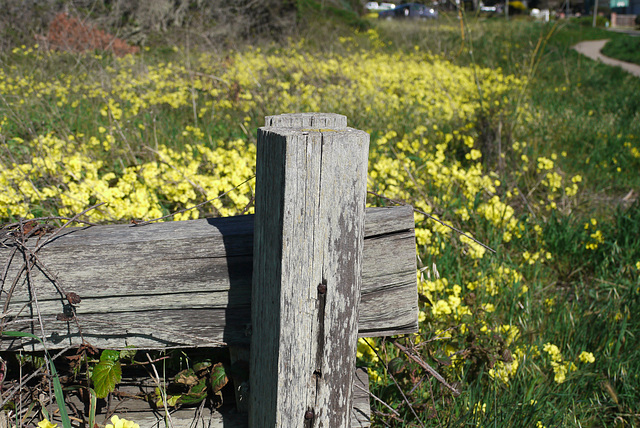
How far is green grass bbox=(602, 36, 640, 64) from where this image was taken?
14430 millimetres

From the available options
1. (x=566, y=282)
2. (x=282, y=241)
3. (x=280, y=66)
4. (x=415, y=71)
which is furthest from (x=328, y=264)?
(x=415, y=71)

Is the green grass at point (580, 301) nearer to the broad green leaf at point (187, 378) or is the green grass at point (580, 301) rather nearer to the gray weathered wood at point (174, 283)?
the gray weathered wood at point (174, 283)

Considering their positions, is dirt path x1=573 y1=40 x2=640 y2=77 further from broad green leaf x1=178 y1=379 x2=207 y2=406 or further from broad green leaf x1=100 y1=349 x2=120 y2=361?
broad green leaf x1=100 y1=349 x2=120 y2=361

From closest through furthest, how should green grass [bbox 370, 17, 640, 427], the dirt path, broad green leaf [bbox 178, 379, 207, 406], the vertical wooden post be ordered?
the vertical wooden post < broad green leaf [bbox 178, 379, 207, 406] < green grass [bbox 370, 17, 640, 427] < the dirt path

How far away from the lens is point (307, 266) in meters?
1.12

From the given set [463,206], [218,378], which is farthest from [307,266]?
[463,206]

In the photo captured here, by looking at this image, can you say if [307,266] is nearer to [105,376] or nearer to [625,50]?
[105,376]

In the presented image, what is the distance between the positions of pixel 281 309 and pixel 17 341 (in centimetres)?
77

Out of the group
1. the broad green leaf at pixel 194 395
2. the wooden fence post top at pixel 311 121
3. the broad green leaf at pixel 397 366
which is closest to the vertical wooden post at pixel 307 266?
the wooden fence post top at pixel 311 121

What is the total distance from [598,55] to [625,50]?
0.76 m

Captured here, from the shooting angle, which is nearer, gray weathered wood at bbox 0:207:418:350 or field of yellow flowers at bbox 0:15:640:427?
gray weathered wood at bbox 0:207:418:350

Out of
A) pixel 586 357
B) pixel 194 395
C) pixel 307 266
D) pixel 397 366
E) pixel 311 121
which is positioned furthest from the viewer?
pixel 586 357

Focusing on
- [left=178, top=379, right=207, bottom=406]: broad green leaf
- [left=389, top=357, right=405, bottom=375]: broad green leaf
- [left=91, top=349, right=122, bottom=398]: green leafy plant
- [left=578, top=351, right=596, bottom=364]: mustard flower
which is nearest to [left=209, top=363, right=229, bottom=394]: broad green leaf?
[left=178, top=379, right=207, bottom=406]: broad green leaf

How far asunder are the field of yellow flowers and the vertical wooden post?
43cm
